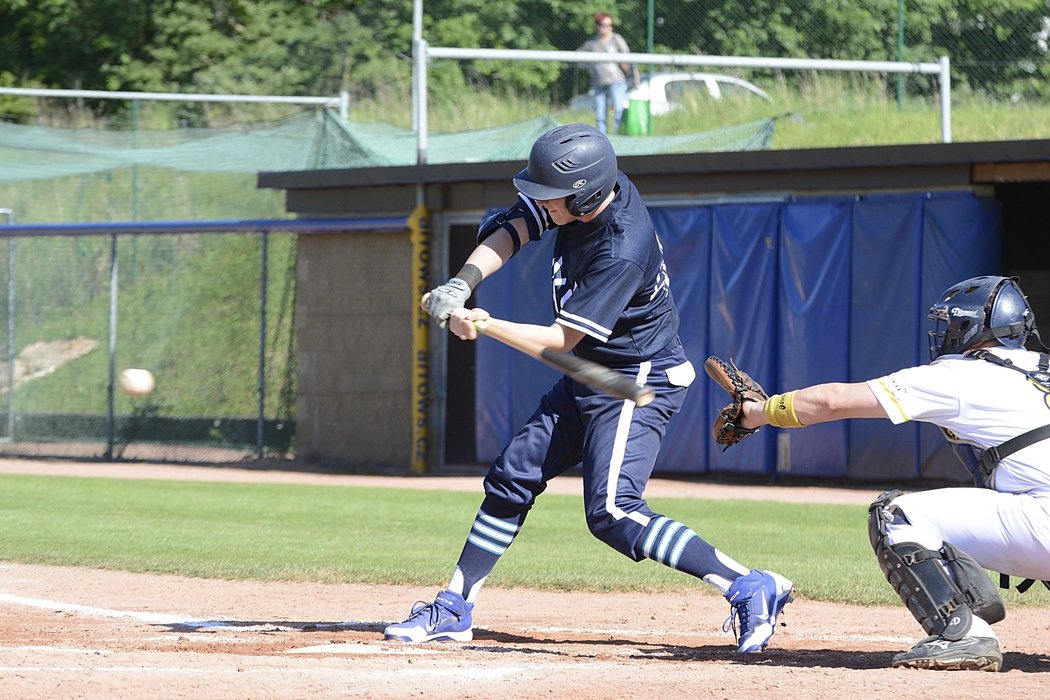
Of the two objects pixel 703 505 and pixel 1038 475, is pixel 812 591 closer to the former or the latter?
pixel 1038 475

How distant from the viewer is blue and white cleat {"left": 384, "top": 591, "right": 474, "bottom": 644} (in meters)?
5.81

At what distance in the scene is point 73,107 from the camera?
29.0m

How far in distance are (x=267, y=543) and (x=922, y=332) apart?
719 cm

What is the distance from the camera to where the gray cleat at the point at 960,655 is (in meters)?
4.84

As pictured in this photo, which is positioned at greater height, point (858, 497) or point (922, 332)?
point (922, 332)

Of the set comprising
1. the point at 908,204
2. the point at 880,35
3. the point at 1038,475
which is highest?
the point at 880,35

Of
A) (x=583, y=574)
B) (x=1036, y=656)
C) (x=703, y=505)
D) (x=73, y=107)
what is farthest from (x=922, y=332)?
(x=73, y=107)

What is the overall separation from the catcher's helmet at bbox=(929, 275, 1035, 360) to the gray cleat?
3.28 ft

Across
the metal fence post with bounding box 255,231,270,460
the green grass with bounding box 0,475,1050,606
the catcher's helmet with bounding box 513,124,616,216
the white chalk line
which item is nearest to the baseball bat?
the catcher's helmet with bounding box 513,124,616,216

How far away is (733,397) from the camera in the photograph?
533 cm

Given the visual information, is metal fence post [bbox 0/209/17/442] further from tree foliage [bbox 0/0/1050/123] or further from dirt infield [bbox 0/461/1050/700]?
dirt infield [bbox 0/461/1050/700]

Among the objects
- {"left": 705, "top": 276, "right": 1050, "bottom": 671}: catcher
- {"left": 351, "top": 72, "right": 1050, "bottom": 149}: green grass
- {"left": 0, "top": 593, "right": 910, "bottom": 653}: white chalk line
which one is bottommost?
{"left": 0, "top": 593, "right": 910, "bottom": 653}: white chalk line

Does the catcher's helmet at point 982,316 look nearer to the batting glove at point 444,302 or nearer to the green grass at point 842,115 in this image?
the batting glove at point 444,302

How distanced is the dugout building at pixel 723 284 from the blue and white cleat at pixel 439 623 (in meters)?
8.87
